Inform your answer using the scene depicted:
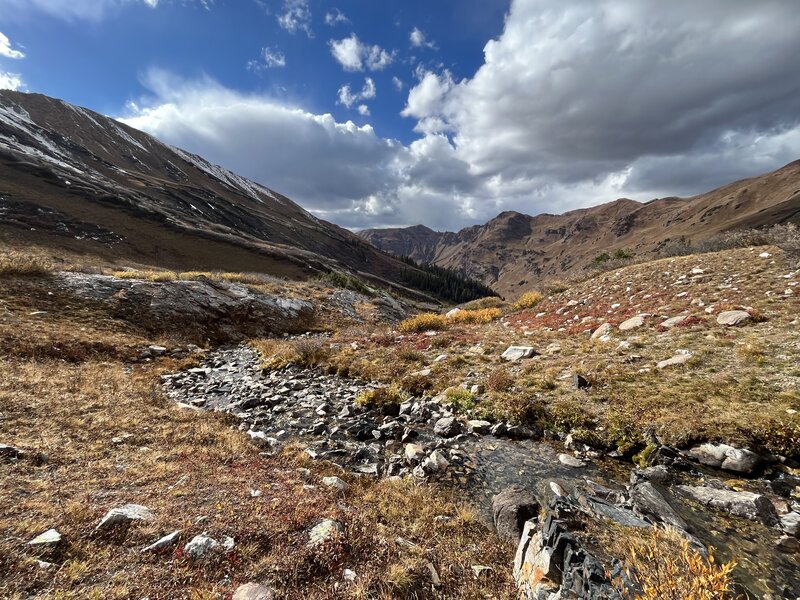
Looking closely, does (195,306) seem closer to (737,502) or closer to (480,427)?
(480,427)

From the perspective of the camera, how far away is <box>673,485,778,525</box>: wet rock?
20.0 feet

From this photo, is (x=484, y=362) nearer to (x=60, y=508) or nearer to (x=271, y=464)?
(x=271, y=464)

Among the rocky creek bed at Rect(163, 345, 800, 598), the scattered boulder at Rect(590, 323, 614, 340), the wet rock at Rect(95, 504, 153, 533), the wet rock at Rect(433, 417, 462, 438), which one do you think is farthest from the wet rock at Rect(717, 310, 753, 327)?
the wet rock at Rect(95, 504, 153, 533)

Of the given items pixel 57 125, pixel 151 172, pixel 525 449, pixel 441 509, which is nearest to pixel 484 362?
pixel 525 449

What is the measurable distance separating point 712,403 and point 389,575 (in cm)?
907

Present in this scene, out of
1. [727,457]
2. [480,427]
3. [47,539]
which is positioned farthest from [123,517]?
[727,457]

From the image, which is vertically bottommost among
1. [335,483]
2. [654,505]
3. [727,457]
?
[335,483]

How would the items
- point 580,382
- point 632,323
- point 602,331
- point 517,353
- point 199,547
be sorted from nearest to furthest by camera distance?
point 199,547 < point 580,382 < point 517,353 < point 632,323 < point 602,331

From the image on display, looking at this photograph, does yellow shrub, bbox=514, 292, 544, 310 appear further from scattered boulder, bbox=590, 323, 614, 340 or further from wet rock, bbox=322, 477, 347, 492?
wet rock, bbox=322, 477, 347, 492

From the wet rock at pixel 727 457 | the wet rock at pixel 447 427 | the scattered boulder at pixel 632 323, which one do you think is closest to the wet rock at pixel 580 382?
the wet rock at pixel 727 457

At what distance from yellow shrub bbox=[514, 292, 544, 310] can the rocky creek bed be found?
57.8ft

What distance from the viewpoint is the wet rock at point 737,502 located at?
20.0ft

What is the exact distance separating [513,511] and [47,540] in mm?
7193

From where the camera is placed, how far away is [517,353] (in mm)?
15281
